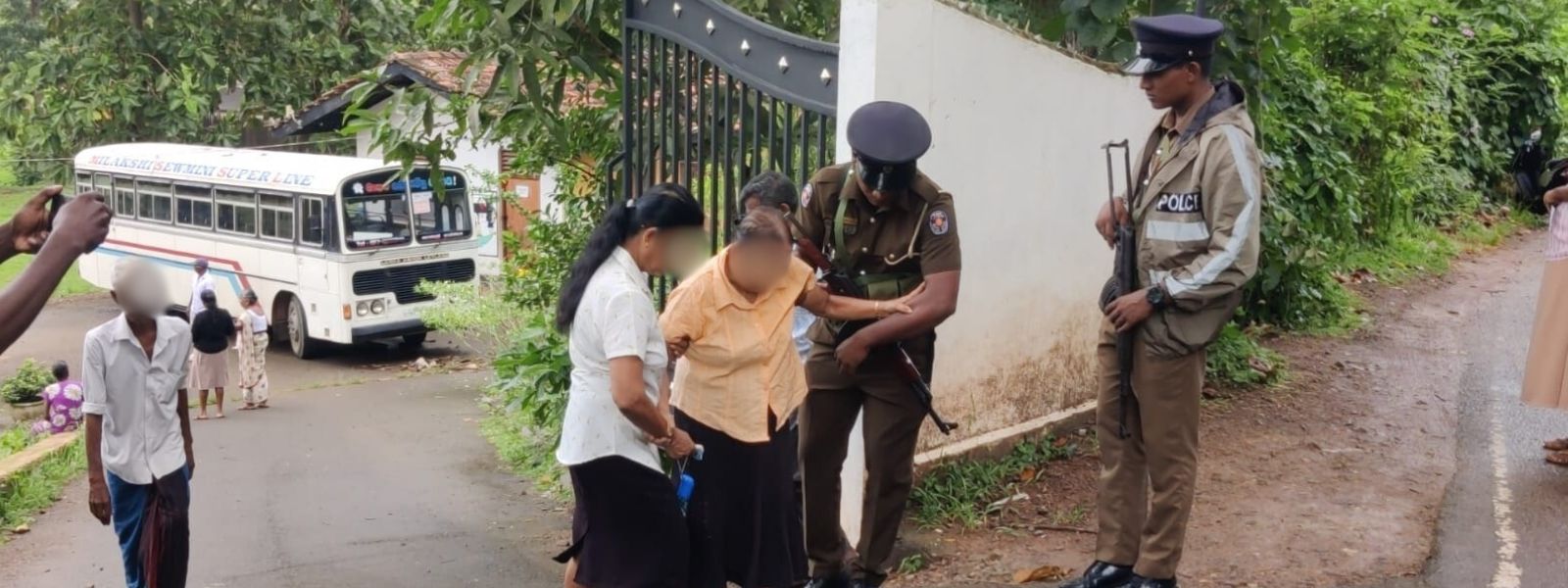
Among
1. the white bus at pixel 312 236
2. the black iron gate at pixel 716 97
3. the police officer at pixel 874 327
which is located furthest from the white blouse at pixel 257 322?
the police officer at pixel 874 327

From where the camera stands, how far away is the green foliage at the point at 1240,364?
23.5ft

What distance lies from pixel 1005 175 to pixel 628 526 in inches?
93.2

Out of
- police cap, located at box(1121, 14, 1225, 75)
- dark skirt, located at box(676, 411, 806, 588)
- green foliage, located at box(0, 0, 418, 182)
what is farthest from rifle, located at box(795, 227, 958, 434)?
green foliage, located at box(0, 0, 418, 182)

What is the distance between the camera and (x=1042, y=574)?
4.98 meters

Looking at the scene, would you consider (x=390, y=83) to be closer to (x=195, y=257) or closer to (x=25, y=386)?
(x=25, y=386)

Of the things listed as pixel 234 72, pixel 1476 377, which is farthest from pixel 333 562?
pixel 234 72

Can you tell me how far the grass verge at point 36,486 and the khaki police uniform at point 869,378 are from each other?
6.11m

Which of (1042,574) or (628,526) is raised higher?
(628,526)

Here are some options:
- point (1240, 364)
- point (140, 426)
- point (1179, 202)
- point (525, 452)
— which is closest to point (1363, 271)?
point (1240, 364)

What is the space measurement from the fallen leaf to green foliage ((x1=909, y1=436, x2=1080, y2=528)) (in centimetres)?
50

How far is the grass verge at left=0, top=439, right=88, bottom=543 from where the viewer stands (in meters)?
9.15

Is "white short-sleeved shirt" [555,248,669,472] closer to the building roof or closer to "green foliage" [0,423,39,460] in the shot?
the building roof

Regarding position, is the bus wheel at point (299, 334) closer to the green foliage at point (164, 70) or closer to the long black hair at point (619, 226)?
the green foliage at point (164, 70)

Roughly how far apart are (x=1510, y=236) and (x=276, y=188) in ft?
46.7
